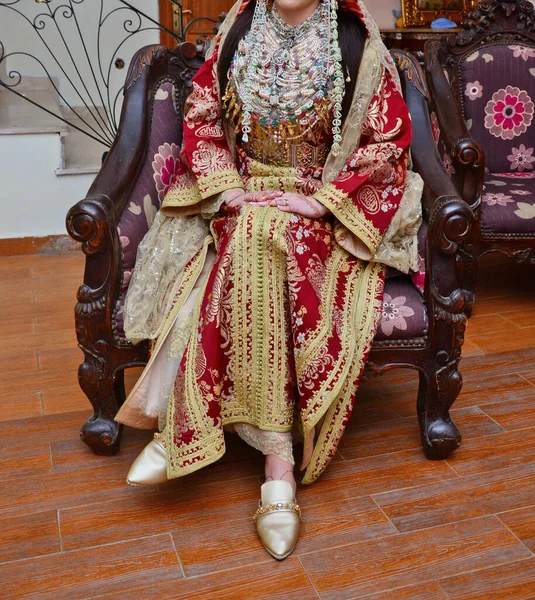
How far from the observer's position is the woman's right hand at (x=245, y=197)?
211cm

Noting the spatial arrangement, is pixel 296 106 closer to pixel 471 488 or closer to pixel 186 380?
pixel 186 380

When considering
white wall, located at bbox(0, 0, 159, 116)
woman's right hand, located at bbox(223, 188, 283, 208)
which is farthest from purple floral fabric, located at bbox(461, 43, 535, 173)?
white wall, located at bbox(0, 0, 159, 116)

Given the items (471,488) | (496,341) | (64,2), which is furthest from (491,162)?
(64,2)

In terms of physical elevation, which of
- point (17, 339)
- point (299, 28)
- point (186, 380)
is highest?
point (299, 28)

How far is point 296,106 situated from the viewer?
84.1 inches

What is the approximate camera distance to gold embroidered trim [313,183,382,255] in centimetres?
206

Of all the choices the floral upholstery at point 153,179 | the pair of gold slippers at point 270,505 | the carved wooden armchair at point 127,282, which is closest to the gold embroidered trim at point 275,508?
the pair of gold slippers at point 270,505

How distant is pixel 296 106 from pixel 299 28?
0.68 ft

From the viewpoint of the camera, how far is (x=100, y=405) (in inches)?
86.4

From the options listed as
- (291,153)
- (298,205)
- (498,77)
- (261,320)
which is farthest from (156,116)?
(498,77)

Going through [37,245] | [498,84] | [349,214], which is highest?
[498,84]

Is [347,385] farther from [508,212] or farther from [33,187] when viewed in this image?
[33,187]

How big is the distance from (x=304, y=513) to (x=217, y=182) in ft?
2.95

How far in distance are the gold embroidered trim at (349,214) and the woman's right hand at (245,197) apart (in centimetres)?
12
